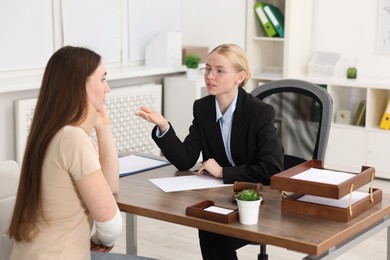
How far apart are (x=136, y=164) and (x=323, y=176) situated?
89 centimetres

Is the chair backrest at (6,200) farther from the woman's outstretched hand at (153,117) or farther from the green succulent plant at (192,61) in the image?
the green succulent plant at (192,61)

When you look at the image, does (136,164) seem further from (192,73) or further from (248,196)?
(192,73)

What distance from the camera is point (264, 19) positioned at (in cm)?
605

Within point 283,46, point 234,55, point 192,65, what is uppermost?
point 234,55

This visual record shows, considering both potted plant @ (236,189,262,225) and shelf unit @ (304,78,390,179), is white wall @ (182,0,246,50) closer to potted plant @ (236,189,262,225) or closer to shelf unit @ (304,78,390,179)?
shelf unit @ (304,78,390,179)

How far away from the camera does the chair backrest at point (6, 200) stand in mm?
2318

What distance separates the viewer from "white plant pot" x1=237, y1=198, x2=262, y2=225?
2076mm

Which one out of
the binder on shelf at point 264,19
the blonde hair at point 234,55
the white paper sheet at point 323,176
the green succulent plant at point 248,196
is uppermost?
the binder on shelf at point 264,19

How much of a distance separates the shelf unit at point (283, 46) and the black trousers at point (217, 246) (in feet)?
11.0

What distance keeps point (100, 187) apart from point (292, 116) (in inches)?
55.9

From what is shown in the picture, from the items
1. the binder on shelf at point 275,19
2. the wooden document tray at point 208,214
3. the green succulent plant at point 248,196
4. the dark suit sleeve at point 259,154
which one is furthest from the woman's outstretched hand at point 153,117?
the binder on shelf at point 275,19

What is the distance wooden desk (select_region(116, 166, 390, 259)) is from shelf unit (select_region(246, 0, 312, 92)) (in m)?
3.51

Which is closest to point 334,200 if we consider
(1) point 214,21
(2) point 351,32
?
(2) point 351,32

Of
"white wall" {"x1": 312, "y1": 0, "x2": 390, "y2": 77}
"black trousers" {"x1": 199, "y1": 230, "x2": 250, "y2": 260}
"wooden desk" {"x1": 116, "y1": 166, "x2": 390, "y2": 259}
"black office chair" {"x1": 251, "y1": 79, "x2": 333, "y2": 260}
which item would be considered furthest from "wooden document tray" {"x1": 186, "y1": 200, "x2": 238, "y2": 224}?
"white wall" {"x1": 312, "y1": 0, "x2": 390, "y2": 77}
